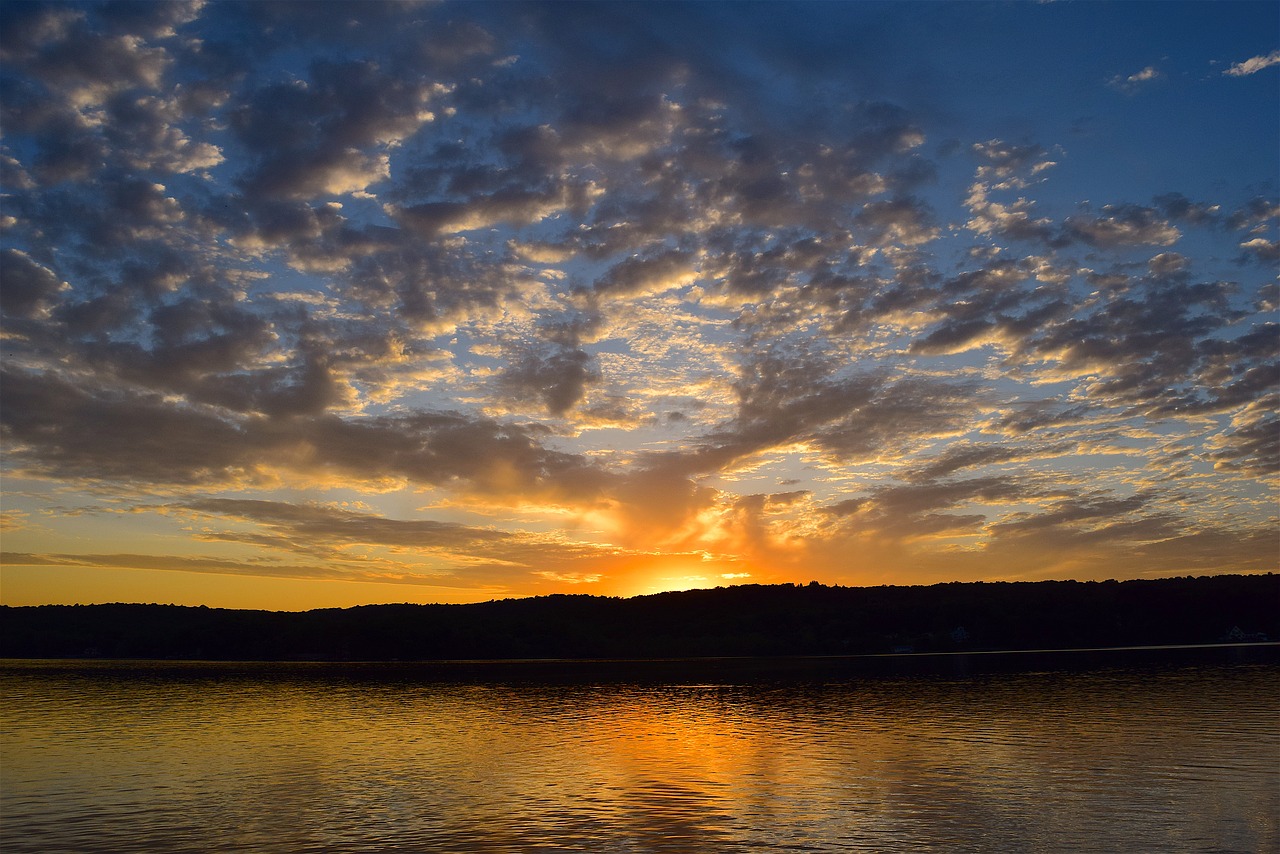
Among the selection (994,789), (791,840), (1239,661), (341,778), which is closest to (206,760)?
(341,778)

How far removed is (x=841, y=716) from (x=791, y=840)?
4340cm

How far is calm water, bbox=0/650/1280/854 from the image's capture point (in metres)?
29.2

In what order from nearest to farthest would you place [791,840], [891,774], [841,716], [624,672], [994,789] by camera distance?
[791,840]
[994,789]
[891,774]
[841,716]
[624,672]

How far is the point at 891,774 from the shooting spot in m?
40.7

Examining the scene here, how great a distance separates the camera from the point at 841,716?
68.8 metres

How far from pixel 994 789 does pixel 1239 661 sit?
114348mm

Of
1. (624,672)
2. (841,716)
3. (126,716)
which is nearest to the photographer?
(841,716)

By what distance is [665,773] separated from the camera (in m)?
43.0

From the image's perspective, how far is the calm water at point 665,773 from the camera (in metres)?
29.2

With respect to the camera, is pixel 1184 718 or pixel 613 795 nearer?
pixel 613 795

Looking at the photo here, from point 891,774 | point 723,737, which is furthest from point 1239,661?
point 891,774

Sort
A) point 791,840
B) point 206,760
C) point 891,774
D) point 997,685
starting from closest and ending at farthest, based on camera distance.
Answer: point 791,840
point 891,774
point 206,760
point 997,685

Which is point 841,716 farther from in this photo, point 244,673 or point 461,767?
point 244,673

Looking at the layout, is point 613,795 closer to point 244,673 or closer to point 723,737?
point 723,737
